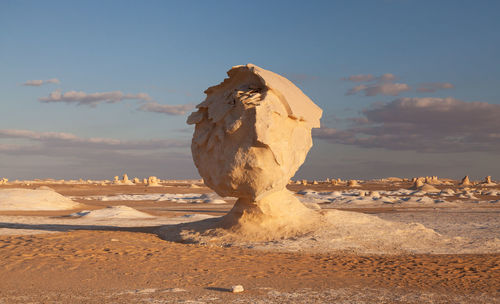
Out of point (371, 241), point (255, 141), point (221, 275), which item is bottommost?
point (221, 275)

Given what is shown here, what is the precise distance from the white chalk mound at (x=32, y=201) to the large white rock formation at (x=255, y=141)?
1708 cm

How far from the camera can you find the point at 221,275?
27.5 ft

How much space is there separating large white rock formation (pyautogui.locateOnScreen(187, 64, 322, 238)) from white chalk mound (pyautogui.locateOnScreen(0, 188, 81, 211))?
17.1m

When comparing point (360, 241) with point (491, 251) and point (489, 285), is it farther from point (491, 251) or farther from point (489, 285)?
point (489, 285)

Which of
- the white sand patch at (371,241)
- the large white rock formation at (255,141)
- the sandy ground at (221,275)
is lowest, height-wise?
the sandy ground at (221,275)

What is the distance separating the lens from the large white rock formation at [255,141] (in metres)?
11.7

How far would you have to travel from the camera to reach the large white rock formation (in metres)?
11.7

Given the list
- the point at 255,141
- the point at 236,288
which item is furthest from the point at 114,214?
the point at 236,288

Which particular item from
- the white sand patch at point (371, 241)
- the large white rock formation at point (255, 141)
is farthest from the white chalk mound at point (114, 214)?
the white sand patch at point (371, 241)

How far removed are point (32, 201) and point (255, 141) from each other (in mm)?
20285

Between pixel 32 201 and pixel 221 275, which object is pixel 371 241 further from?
pixel 32 201

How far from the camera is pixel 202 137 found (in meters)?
12.8

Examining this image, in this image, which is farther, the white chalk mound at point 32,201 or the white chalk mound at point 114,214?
the white chalk mound at point 32,201

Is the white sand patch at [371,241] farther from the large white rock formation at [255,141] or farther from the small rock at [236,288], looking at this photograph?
the small rock at [236,288]
